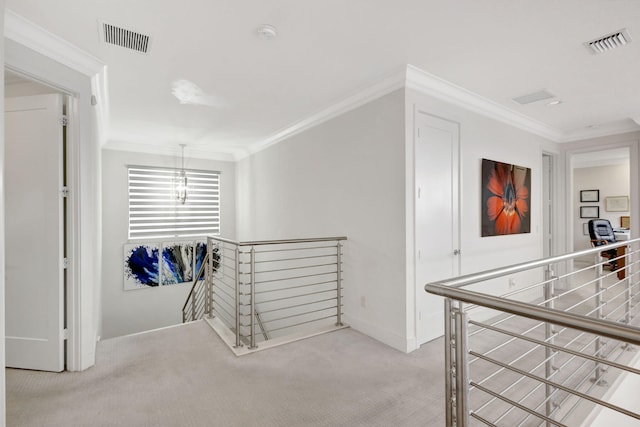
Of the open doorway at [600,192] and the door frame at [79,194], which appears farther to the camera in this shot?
the open doorway at [600,192]

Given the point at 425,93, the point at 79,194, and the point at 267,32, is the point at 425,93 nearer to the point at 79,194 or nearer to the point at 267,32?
the point at 267,32

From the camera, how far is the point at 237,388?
7.61ft

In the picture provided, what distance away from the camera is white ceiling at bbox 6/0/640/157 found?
201 centimetres

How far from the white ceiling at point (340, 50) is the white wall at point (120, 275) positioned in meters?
1.91

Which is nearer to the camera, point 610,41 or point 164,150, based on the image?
point 610,41

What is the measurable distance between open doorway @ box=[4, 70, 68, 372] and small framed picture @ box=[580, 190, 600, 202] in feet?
33.0

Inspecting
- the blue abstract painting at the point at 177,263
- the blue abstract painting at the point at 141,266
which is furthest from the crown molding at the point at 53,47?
the blue abstract painting at the point at 177,263

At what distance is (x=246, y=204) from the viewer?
6.21 m

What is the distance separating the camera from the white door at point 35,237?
2541 mm

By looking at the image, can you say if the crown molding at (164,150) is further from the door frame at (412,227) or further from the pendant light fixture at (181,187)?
the door frame at (412,227)

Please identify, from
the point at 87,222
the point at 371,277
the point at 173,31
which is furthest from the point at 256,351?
the point at 173,31

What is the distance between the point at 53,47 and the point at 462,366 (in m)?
Result: 3.28

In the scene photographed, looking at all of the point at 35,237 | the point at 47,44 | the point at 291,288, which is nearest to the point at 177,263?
the point at 291,288

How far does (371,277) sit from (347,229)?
0.62 meters
